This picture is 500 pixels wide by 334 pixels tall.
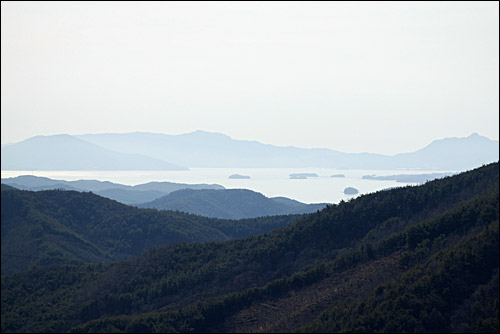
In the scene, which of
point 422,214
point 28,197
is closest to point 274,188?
point 28,197

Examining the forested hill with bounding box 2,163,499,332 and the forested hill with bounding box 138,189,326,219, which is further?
the forested hill with bounding box 138,189,326,219

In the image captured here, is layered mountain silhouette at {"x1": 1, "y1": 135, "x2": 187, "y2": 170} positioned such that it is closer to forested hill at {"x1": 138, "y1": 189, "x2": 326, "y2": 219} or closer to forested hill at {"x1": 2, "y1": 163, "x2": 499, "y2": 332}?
forested hill at {"x1": 138, "y1": 189, "x2": 326, "y2": 219}

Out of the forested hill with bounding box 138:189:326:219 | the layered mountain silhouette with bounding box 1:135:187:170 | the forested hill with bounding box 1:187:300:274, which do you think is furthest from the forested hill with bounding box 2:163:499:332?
the forested hill with bounding box 138:189:326:219

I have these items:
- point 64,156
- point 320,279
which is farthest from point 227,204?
point 320,279

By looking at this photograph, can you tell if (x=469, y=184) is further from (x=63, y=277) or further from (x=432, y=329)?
(x=63, y=277)

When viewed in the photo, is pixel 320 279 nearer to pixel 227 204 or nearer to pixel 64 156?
pixel 64 156

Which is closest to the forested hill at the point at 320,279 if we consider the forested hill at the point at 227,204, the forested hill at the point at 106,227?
the forested hill at the point at 106,227

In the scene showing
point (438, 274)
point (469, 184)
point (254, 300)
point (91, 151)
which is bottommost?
point (254, 300)
